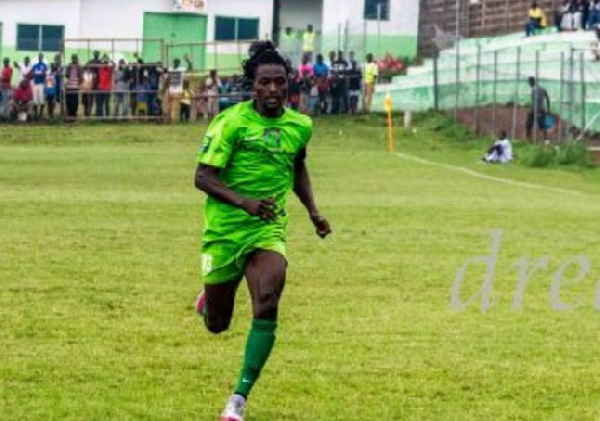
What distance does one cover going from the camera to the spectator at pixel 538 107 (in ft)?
143

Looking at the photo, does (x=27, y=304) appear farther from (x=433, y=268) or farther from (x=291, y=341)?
(x=433, y=268)

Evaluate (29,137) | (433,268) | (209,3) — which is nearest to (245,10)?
(209,3)

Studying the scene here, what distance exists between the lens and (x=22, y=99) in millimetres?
54750

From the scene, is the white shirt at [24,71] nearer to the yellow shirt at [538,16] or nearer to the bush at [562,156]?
the yellow shirt at [538,16]

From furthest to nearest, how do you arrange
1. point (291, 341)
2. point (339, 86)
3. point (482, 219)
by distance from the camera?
point (339, 86) < point (482, 219) < point (291, 341)

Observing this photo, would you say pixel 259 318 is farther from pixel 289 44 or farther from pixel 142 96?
pixel 289 44

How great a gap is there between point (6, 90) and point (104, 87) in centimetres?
294

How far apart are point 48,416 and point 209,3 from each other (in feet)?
190

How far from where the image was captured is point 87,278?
16.8 m

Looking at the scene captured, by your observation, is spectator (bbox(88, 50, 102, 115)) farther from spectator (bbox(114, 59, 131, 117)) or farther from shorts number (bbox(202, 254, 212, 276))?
shorts number (bbox(202, 254, 212, 276))

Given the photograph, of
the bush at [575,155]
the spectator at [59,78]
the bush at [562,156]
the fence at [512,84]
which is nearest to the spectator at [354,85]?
the fence at [512,84]

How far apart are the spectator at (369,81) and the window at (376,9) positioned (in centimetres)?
999

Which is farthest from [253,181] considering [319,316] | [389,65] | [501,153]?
[389,65]

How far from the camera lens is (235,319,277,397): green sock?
961 cm
